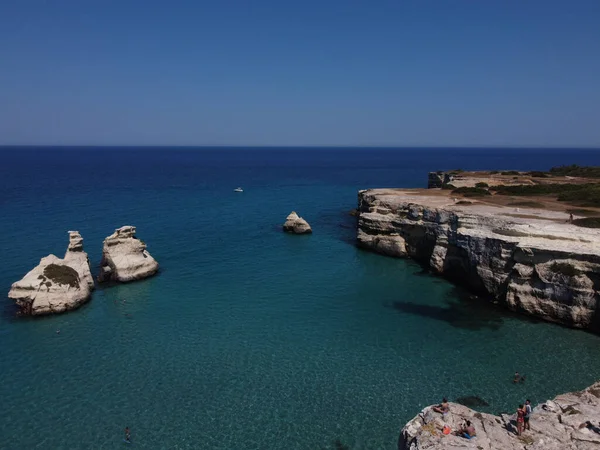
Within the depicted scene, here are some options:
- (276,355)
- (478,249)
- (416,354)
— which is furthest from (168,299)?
(478,249)

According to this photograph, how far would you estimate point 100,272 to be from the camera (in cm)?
4453

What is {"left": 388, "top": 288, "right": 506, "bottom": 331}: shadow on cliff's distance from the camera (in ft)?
115

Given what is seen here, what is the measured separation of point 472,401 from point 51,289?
112 ft

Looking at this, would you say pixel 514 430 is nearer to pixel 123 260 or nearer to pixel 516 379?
pixel 516 379

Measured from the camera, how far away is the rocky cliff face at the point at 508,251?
33.2m

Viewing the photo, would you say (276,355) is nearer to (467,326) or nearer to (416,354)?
(416,354)

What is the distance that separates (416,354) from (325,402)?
8.62m

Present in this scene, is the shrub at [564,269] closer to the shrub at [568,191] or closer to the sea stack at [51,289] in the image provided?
the shrub at [568,191]

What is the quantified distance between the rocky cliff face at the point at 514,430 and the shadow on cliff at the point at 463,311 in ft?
52.0

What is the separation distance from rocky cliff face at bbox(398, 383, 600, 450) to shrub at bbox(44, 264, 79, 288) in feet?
106

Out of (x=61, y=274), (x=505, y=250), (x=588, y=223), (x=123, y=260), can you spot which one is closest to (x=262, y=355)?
(x=61, y=274)

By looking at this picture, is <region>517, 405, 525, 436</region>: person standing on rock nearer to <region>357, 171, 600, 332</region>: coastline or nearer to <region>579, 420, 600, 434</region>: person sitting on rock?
<region>579, 420, 600, 434</region>: person sitting on rock

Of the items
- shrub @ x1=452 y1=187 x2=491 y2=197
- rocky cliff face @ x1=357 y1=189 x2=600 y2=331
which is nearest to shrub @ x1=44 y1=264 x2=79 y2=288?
rocky cliff face @ x1=357 y1=189 x2=600 y2=331

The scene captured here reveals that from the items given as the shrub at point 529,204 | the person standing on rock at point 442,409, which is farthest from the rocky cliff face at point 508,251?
the person standing on rock at point 442,409
